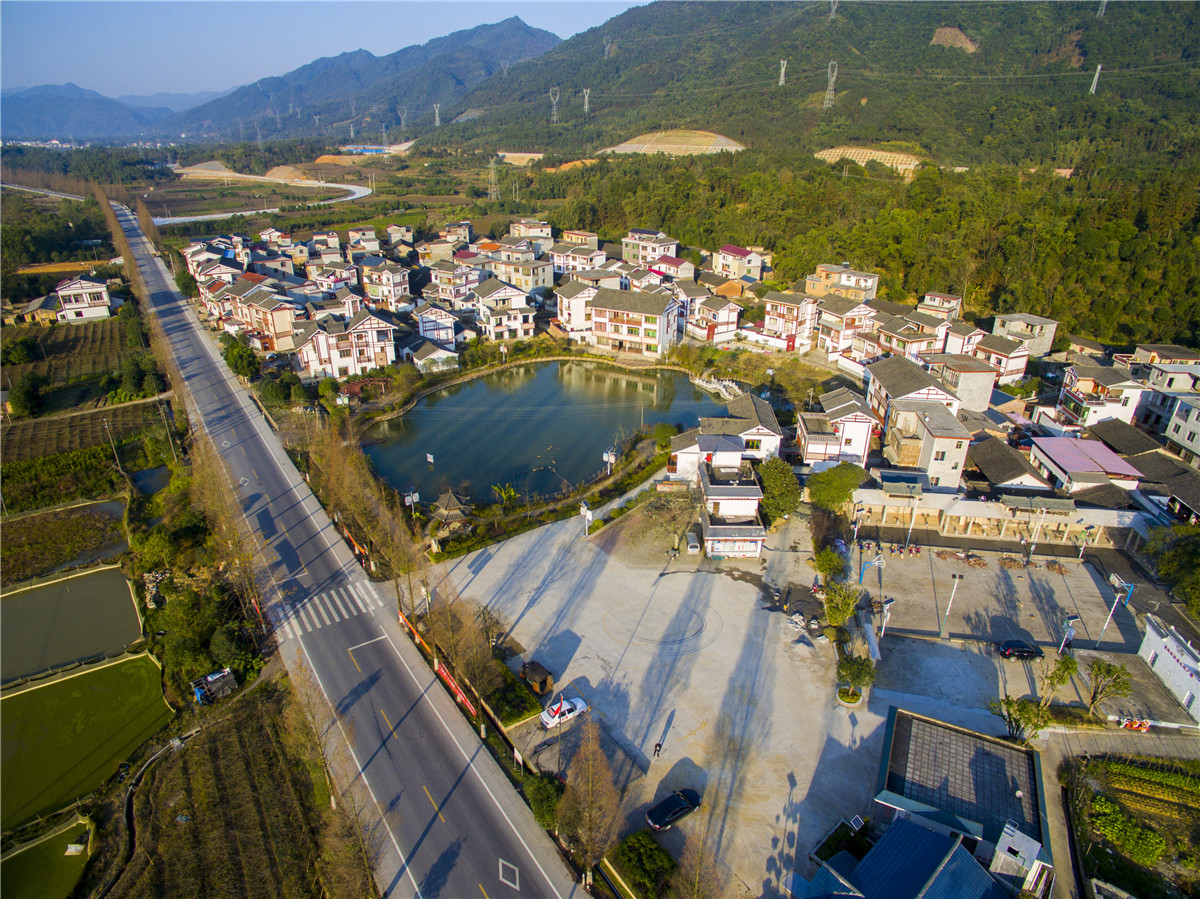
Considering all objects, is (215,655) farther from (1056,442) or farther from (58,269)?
(58,269)

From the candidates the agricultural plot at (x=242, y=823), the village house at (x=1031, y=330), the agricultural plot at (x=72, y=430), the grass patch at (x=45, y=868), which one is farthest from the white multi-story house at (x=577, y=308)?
the grass patch at (x=45, y=868)

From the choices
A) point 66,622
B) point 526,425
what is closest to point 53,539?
point 66,622

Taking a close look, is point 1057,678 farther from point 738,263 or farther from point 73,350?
point 73,350

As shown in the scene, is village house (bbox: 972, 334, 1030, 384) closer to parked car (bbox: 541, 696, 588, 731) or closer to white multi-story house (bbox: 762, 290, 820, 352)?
white multi-story house (bbox: 762, 290, 820, 352)

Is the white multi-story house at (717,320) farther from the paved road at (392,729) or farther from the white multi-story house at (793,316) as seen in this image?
the paved road at (392,729)

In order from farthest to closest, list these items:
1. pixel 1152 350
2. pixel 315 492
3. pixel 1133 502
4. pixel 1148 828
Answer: pixel 1152 350 < pixel 315 492 < pixel 1133 502 < pixel 1148 828

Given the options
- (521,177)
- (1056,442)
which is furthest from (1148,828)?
(521,177)

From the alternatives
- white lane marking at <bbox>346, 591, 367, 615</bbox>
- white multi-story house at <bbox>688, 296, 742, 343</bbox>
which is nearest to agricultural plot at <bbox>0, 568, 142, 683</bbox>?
white lane marking at <bbox>346, 591, 367, 615</bbox>
